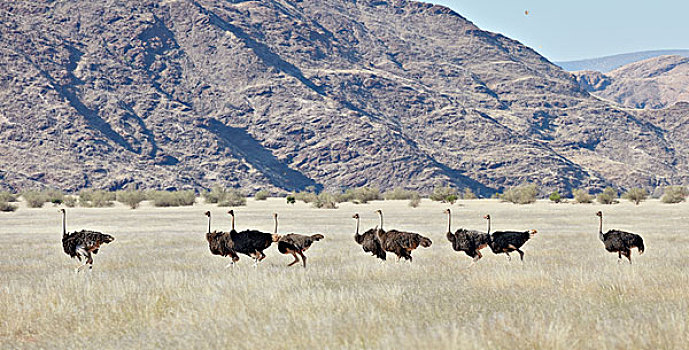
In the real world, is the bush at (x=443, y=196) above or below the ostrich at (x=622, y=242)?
above

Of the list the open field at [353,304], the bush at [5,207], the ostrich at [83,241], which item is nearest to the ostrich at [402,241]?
the open field at [353,304]

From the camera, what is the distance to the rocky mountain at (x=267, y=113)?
104 metres

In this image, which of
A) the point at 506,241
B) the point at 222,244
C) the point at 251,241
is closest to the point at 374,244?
the point at 251,241

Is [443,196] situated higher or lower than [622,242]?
higher

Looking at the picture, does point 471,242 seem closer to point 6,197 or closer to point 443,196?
point 6,197

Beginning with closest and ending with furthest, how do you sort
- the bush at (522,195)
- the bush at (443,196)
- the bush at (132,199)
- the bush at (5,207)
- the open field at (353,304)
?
1. the open field at (353,304)
2. the bush at (5,207)
3. the bush at (132,199)
4. the bush at (522,195)
5. the bush at (443,196)

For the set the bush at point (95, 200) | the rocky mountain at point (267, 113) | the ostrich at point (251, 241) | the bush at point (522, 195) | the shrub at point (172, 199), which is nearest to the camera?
the ostrich at point (251, 241)

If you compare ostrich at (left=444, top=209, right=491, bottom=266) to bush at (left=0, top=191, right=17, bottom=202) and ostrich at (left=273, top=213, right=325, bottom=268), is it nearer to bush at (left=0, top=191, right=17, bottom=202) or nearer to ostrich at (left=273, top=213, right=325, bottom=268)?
ostrich at (left=273, top=213, right=325, bottom=268)

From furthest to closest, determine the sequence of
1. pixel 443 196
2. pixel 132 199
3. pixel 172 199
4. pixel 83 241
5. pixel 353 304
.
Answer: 1. pixel 443 196
2. pixel 172 199
3. pixel 132 199
4. pixel 83 241
5. pixel 353 304

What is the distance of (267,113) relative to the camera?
125750 mm

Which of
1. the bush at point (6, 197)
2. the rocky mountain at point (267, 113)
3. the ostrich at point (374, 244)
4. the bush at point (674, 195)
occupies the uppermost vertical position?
the rocky mountain at point (267, 113)

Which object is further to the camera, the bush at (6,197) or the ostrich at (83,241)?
the bush at (6,197)

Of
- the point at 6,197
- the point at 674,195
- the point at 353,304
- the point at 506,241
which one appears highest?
the point at 674,195

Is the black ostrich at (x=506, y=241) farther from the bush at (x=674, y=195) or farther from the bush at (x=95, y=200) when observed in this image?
the bush at (x=95, y=200)
